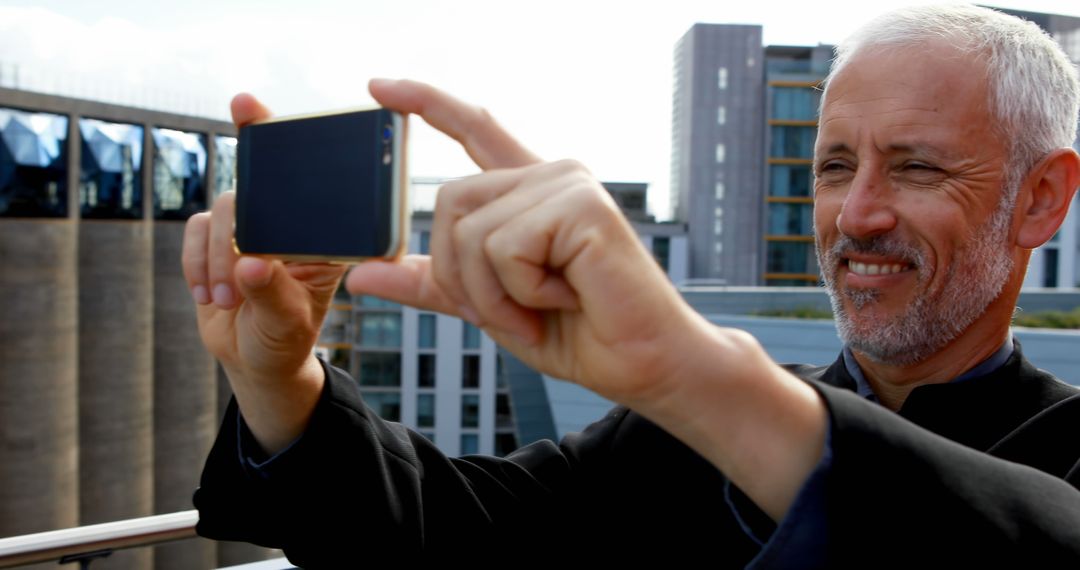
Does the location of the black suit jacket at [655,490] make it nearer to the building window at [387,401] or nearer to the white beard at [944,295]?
the white beard at [944,295]

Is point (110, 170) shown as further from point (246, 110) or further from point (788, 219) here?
point (788, 219)

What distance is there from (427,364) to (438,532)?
2926cm

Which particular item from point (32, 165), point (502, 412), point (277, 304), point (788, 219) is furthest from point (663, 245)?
point (277, 304)

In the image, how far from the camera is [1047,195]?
147 cm

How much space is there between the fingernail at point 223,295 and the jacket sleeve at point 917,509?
0.75 meters

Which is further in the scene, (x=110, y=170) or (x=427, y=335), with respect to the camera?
(x=427, y=335)

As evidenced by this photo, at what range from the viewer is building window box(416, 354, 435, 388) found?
30328mm

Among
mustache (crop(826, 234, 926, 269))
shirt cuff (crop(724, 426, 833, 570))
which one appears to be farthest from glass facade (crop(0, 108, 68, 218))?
shirt cuff (crop(724, 426, 833, 570))

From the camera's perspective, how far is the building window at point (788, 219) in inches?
1395

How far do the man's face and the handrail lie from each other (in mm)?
1523

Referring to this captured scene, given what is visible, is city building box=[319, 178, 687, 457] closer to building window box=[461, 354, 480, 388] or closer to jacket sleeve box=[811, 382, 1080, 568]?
building window box=[461, 354, 480, 388]

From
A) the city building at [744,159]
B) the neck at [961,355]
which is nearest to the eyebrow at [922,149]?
the neck at [961,355]

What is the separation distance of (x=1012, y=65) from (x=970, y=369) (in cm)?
50

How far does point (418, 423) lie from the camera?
3041cm
